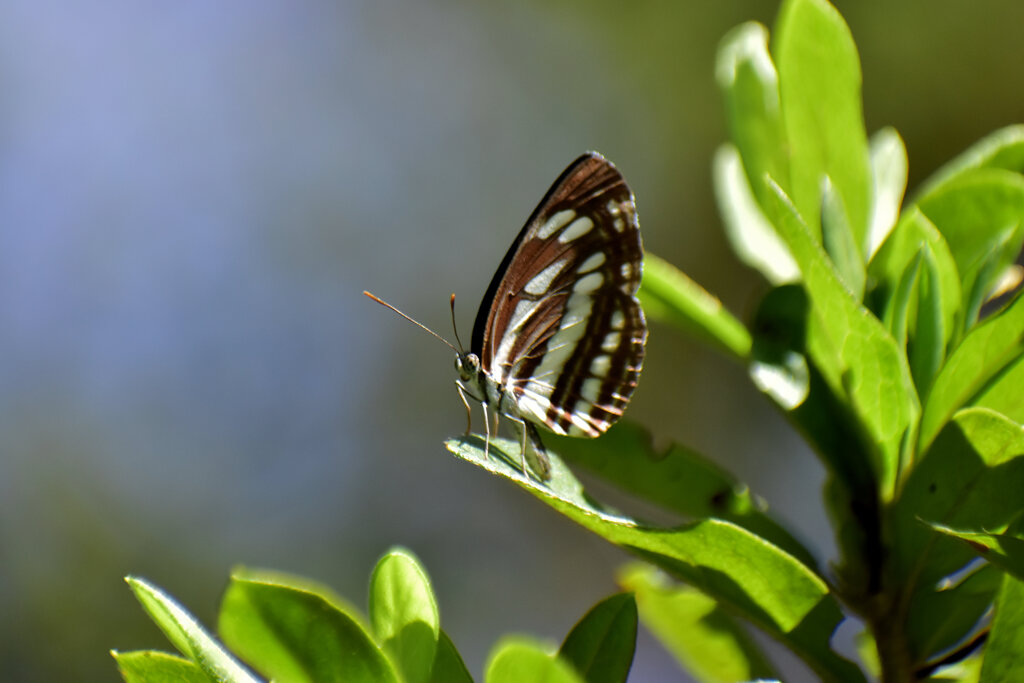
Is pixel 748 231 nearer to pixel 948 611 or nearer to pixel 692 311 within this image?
pixel 692 311

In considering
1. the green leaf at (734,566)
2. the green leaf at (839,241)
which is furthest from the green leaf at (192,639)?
the green leaf at (839,241)

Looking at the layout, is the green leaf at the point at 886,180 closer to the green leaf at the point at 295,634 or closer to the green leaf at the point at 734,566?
the green leaf at the point at 734,566

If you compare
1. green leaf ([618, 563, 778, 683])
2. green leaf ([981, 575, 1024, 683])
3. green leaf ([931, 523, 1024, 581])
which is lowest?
green leaf ([618, 563, 778, 683])

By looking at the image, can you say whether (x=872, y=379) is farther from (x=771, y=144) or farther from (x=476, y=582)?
(x=476, y=582)

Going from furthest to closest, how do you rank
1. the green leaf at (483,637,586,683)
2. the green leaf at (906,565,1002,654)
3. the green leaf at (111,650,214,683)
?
the green leaf at (906,565,1002,654)
the green leaf at (111,650,214,683)
the green leaf at (483,637,586,683)

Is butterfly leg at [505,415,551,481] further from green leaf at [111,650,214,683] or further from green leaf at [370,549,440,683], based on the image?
green leaf at [111,650,214,683]

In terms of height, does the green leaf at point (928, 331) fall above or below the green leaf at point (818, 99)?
below

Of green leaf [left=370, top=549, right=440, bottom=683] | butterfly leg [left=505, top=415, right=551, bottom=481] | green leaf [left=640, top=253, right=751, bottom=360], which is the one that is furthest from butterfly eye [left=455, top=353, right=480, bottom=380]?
green leaf [left=370, top=549, right=440, bottom=683]
